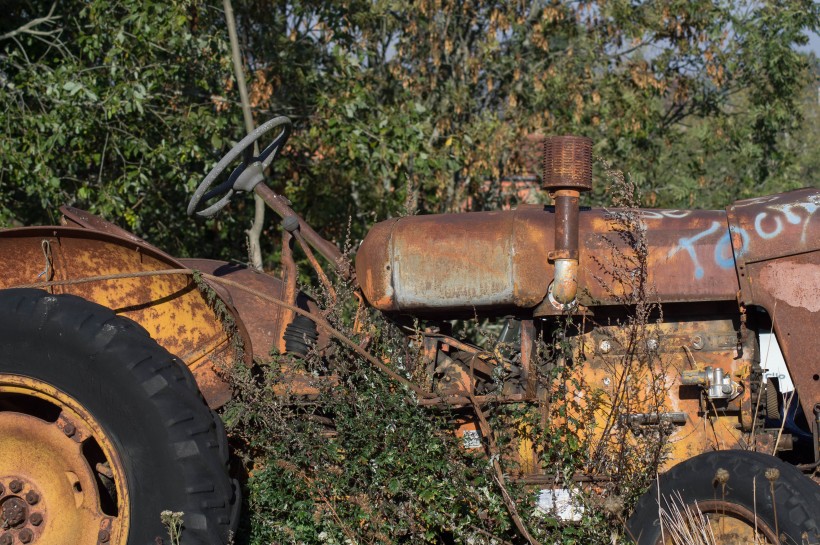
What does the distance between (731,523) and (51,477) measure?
245cm

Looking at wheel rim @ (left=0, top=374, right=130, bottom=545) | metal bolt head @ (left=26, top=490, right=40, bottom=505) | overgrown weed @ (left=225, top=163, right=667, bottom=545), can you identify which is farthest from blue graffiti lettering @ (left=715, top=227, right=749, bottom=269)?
metal bolt head @ (left=26, top=490, right=40, bottom=505)

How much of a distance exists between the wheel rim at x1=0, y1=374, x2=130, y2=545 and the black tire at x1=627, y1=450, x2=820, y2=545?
191 centimetres

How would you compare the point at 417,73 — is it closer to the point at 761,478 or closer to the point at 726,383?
the point at 726,383

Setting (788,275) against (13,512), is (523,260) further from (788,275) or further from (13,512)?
(13,512)

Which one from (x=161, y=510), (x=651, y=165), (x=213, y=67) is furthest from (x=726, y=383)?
(x=651, y=165)

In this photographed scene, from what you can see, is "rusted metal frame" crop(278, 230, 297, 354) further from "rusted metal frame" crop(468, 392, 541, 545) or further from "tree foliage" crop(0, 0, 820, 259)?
"tree foliage" crop(0, 0, 820, 259)

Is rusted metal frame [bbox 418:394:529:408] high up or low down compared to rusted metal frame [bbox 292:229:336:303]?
down

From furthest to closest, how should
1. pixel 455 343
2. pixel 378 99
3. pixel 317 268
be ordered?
1. pixel 378 99
2. pixel 317 268
3. pixel 455 343

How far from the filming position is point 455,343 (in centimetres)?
428

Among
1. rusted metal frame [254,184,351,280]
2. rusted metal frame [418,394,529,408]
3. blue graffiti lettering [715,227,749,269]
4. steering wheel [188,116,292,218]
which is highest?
Result: steering wheel [188,116,292,218]

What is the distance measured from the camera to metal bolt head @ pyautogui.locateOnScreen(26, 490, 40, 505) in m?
3.56

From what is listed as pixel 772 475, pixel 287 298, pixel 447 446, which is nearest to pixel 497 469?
pixel 447 446

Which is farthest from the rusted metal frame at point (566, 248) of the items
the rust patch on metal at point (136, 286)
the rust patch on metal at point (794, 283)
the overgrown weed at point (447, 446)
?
the rust patch on metal at point (136, 286)

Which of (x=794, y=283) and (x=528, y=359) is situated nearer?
(x=794, y=283)
